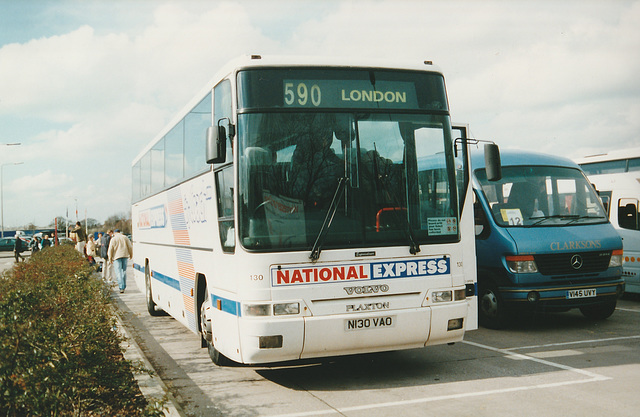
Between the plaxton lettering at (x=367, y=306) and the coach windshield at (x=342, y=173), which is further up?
the coach windshield at (x=342, y=173)

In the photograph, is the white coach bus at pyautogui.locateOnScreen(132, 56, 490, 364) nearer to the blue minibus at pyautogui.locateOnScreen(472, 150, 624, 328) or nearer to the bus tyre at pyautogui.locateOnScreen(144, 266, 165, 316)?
the blue minibus at pyautogui.locateOnScreen(472, 150, 624, 328)

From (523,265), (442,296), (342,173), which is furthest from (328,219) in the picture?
(523,265)

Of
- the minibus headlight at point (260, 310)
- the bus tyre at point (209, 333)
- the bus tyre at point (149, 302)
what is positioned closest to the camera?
the minibus headlight at point (260, 310)

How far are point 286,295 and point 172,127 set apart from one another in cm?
567

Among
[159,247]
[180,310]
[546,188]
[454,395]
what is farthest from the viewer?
[159,247]

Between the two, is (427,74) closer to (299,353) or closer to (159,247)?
(299,353)

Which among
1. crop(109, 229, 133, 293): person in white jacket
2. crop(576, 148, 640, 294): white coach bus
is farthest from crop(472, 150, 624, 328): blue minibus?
crop(109, 229, 133, 293): person in white jacket

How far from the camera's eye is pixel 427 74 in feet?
23.9

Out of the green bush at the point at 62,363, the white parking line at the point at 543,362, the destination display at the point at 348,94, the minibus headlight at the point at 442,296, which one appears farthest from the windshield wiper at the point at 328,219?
the white parking line at the point at 543,362

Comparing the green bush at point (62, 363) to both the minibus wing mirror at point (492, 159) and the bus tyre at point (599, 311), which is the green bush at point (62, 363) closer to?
the minibus wing mirror at point (492, 159)

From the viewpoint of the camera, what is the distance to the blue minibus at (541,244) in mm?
9648

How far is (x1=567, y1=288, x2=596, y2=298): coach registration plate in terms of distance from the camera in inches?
381

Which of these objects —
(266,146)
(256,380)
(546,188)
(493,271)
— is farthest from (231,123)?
(546,188)

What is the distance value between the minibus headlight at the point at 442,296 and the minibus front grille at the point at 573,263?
3.22m
